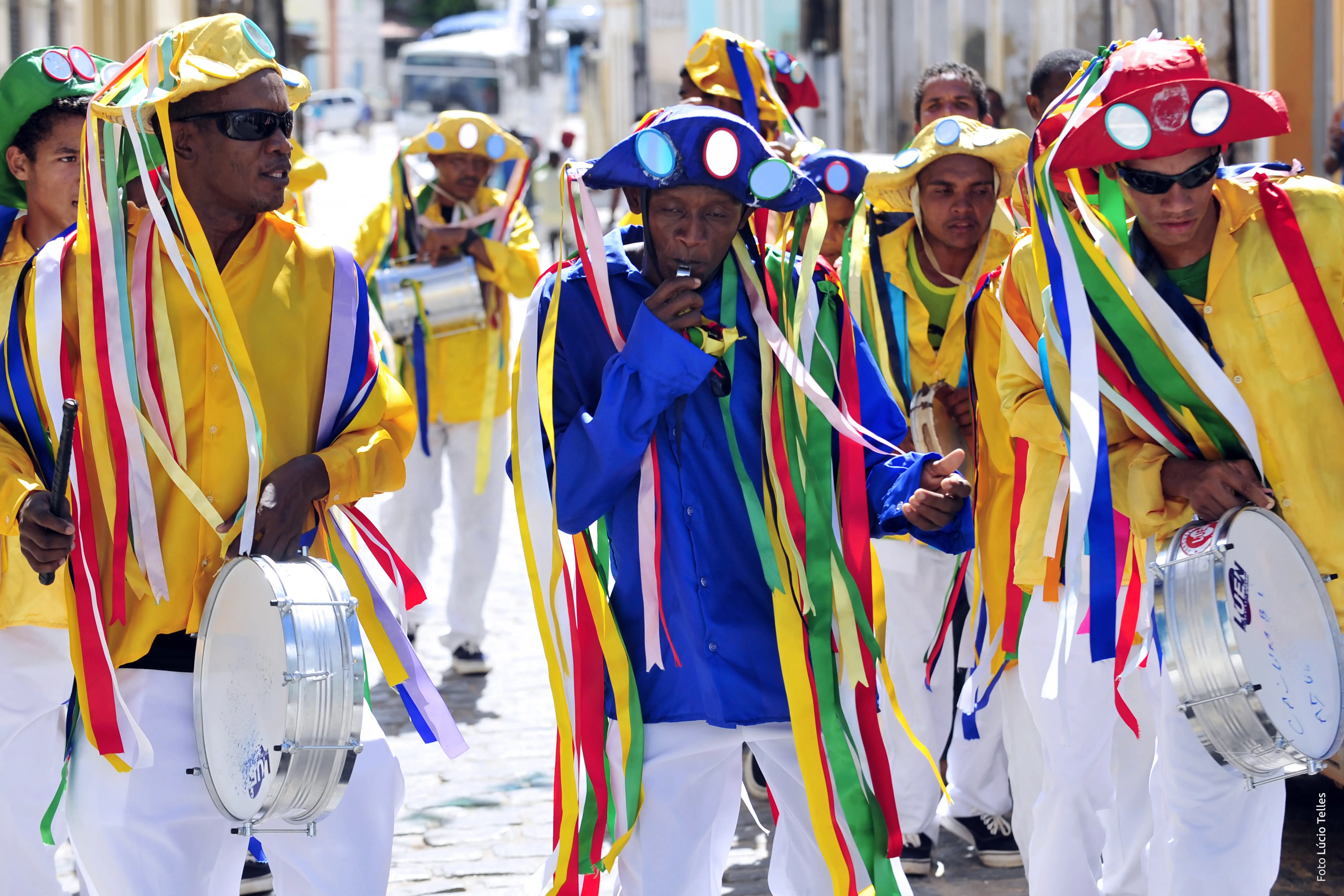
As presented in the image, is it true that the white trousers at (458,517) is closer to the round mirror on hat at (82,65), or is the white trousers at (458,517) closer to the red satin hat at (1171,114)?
the round mirror on hat at (82,65)

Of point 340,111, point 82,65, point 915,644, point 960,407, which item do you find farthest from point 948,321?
point 340,111

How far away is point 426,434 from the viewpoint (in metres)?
7.47

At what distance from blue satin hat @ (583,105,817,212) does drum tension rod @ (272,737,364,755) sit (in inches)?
46.0

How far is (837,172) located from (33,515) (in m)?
2.78

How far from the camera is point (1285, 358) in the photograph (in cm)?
340

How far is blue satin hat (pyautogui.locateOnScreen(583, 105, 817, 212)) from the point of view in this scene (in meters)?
3.17

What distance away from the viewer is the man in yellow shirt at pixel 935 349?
16.1 feet

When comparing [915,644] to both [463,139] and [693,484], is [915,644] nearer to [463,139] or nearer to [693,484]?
[693,484]

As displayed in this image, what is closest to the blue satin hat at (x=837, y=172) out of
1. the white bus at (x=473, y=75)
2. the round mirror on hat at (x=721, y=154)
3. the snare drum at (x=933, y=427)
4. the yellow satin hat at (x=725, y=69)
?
the snare drum at (x=933, y=427)

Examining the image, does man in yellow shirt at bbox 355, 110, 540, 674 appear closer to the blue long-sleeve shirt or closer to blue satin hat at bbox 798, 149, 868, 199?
blue satin hat at bbox 798, 149, 868, 199

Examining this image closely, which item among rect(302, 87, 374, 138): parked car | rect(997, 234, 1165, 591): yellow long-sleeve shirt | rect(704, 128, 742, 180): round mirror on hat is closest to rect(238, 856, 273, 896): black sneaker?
rect(997, 234, 1165, 591): yellow long-sleeve shirt

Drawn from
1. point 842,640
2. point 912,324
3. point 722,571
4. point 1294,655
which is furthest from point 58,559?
point 912,324

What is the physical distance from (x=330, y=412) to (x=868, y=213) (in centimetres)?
231

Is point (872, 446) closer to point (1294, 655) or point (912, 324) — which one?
point (1294, 655)
